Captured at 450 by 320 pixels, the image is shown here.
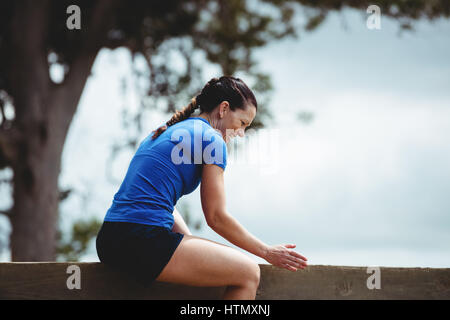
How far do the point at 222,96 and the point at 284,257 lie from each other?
87 cm

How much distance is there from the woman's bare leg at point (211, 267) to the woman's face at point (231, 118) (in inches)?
24.8

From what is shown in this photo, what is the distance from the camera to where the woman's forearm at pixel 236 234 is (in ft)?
7.68

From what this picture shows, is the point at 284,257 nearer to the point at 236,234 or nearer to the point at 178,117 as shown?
the point at 236,234

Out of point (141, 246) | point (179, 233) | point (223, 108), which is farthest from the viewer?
point (223, 108)

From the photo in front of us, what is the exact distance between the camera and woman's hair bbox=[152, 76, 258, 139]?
2.73 meters

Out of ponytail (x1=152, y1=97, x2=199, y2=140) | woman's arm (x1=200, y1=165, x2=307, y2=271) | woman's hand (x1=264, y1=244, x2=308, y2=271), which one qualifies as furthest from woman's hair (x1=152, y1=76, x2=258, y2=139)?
woman's hand (x1=264, y1=244, x2=308, y2=271)

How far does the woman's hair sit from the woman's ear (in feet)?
0.07

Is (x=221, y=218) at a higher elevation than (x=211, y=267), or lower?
higher

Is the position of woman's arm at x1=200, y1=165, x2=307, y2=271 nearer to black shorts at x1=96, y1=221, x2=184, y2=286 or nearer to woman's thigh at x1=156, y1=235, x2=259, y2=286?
woman's thigh at x1=156, y1=235, x2=259, y2=286

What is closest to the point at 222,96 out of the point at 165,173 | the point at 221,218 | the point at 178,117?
the point at 178,117

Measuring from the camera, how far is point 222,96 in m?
2.75

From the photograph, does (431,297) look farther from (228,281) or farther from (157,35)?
(157,35)
